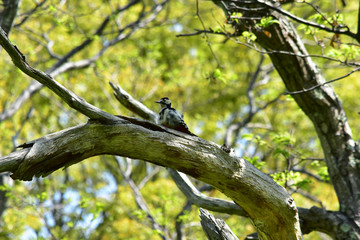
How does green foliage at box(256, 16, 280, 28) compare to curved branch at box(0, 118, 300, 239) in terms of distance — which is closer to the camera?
curved branch at box(0, 118, 300, 239)

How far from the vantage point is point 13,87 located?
46.3 feet

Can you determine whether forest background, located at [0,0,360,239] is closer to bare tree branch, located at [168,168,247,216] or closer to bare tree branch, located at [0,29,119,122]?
bare tree branch, located at [168,168,247,216]

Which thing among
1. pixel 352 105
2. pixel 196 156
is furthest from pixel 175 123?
pixel 352 105

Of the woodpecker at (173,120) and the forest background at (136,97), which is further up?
the forest background at (136,97)

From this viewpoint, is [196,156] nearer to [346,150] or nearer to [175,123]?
[175,123]

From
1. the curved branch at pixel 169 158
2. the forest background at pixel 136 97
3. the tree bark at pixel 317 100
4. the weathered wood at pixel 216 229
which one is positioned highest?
the forest background at pixel 136 97

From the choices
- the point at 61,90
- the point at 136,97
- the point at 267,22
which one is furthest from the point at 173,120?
the point at 136,97

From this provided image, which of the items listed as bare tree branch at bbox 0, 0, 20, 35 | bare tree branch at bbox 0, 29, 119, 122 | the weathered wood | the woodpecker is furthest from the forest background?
Answer: bare tree branch at bbox 0, 29, 119, 122

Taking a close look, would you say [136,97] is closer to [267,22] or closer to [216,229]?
[267,22]

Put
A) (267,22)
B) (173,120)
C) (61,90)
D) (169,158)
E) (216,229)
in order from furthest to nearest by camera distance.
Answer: (267,22) → (173,120) → (216,229) → (169,158) → (61,90)

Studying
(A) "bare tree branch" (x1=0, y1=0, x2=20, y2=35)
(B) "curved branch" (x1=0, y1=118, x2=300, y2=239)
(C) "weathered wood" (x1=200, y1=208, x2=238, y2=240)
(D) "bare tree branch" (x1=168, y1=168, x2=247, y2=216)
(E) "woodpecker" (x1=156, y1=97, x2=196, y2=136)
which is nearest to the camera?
(B) "curved branch" (x1=0, y1=118, x2=300, y2=239)

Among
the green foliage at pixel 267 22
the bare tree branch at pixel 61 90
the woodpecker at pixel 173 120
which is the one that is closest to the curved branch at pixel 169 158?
the bare tree branch at pixel 61 90

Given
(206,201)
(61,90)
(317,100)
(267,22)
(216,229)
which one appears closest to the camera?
(61,90)

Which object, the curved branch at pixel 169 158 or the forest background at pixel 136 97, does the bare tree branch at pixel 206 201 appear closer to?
the curved branch at pixel 169 158
